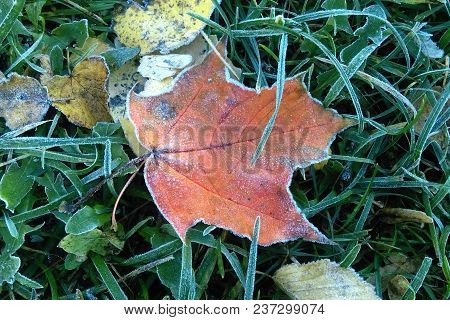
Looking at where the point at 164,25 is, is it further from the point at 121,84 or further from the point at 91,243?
the point at 91,243

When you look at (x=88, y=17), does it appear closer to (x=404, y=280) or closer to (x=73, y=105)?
(x=73, y=105)

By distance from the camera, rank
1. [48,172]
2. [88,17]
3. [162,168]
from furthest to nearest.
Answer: [88,17], [48,172], [162,168]

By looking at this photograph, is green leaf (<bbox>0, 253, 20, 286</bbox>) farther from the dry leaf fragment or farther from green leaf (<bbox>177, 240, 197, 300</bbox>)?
the dry leaf fragment

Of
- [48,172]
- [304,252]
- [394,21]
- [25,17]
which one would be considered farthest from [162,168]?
[394,21]

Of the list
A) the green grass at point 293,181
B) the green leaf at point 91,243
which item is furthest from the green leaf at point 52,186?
the green leaf at point 91,243

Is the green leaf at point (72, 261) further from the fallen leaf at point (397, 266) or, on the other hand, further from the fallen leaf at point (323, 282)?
the fallen leaf at point (397, 266)
